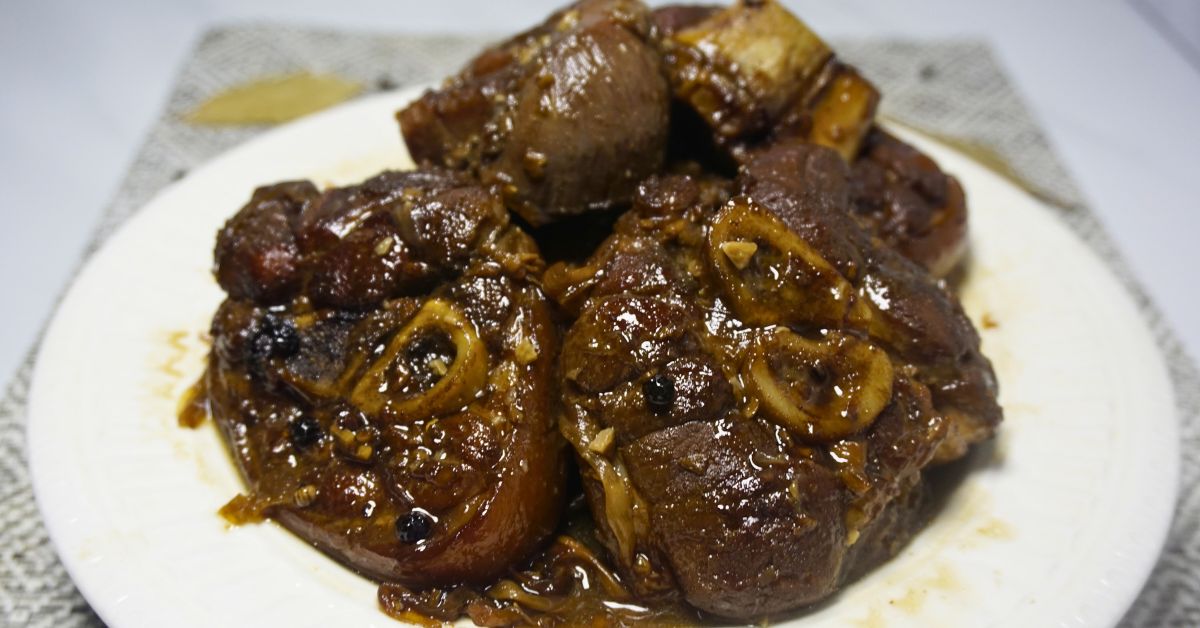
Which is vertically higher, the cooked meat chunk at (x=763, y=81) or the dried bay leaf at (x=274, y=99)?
the cooked meat chunk at (x=763, y=81)

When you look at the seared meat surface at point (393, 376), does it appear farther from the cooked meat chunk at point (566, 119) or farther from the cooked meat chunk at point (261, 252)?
the cooked meat chunk at point (566, 119)

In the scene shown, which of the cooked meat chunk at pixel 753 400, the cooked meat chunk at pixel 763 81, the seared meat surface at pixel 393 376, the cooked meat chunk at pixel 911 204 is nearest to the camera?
the cooked meat chunk at pixel 753 400

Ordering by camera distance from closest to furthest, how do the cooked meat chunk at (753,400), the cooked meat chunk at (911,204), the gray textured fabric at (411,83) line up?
the cooked meat chunk at (753,400), the gray textured fabric at (411,83), the cooked meat chunk at (911,204)

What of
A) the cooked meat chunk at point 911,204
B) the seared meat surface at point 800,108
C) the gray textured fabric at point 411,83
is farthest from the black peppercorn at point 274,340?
the cooked meat chunk at point 911,204

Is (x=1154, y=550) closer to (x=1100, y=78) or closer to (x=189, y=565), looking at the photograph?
(x=189, y=565)

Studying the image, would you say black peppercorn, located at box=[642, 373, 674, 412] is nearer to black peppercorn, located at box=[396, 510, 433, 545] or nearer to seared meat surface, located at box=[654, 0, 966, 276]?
black peppercorn, located at box=[396, 510, 433, 545]

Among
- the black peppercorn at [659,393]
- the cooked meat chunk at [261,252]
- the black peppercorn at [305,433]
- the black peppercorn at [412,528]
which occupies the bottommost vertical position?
the black peppercorn at [412,528]
